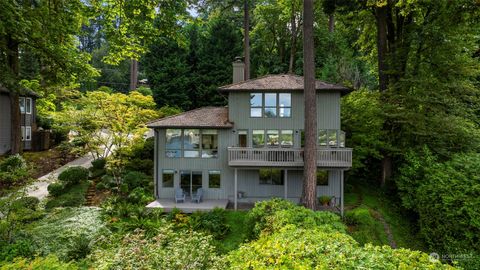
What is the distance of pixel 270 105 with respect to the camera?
17.6m

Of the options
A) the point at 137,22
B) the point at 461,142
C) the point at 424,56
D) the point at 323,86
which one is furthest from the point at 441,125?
the point at 137,22

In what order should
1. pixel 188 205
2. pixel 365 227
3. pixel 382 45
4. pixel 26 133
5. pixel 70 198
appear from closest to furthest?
pixel 365 227
pixel 70 198
pixel 188 205
pixel 382 45
pixel 26 133

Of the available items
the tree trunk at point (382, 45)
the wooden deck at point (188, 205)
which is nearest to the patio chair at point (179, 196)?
the wooden deck at point (188, 205)

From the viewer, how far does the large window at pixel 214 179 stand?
1745 centimetres

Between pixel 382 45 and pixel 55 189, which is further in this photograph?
pixel 382 45

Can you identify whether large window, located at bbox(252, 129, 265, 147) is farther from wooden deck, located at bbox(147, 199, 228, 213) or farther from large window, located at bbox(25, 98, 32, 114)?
large window, located at bbox(25, 98, 32, 114)

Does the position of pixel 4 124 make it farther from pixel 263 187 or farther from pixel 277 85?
pixel 277 85

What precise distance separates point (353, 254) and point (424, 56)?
1668cm

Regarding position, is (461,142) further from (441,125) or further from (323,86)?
(323,86)

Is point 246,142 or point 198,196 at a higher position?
point 246,142

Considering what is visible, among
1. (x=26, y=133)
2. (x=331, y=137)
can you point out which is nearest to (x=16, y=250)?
(x=331, y=137)

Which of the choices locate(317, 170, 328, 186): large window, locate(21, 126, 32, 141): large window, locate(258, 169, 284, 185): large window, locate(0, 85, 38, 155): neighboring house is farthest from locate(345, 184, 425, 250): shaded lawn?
locate(21, 126, 32, 141): large window

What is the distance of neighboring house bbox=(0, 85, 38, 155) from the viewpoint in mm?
23219

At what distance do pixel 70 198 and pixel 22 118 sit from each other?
13295mm
